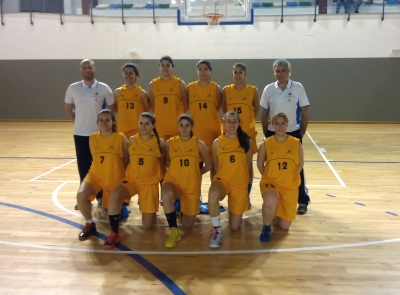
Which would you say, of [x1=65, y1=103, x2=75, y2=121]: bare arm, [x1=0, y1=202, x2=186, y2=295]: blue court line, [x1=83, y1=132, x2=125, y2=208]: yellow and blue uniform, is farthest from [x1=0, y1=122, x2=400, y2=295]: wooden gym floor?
[x1=65, y1=103, x2=75, y2=121]: bare arm

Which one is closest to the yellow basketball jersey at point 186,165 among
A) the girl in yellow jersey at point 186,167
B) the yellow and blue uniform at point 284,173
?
the girl in yellow jersey at point 186,167

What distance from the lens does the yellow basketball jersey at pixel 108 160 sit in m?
3.36

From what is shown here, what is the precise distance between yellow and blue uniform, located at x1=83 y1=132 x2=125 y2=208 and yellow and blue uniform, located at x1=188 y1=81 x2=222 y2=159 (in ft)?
2.56

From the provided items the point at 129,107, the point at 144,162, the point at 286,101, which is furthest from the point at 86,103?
the point at 286,101

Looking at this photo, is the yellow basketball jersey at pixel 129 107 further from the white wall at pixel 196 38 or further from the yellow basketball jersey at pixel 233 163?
the white wall at pixel 196 38

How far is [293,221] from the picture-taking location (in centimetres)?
360

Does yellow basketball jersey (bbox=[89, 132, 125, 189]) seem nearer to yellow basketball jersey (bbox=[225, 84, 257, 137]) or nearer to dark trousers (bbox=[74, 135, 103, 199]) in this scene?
dark trousers (bbox=[74, 135, 103, 199])

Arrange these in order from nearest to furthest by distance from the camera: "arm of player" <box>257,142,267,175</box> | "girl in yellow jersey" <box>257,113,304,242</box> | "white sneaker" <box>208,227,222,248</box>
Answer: "white sneaker" <box>208,227,222,248</box>
"girl in yellow jersey" <box>257,113,304,242</box>
"arm of player" <box>257,142,267,175</box>

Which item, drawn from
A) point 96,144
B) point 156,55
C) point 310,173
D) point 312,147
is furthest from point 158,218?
point 156,55

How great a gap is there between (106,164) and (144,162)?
0.35 metres

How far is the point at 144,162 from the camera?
131 inches

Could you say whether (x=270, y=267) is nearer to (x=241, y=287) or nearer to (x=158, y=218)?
(x=241, y=287)

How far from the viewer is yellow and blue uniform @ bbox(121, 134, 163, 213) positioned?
3.32 m

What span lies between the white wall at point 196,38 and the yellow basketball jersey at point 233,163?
773 centimetres
